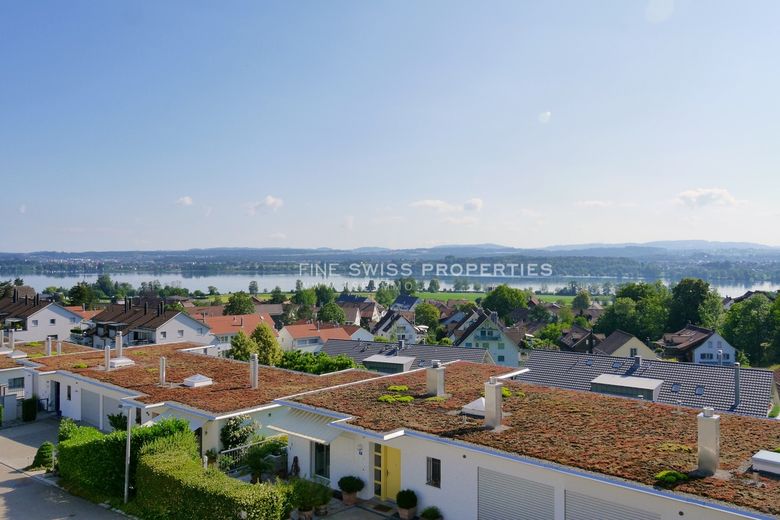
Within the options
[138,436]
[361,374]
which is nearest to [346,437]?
[138,436]

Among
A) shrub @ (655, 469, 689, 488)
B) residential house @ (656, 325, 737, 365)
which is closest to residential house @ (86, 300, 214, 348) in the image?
shrub @ (655, 469, 689, 488)

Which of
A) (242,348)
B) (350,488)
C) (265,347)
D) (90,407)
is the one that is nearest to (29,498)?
(90,407)

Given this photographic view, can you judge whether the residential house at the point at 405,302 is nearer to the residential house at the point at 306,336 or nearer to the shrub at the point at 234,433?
the residential house at the point at 306,336

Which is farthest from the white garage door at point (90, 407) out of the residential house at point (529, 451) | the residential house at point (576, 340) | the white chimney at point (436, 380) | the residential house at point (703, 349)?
the residential house at point (703, 349)

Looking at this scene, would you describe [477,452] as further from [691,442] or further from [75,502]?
[75,502]

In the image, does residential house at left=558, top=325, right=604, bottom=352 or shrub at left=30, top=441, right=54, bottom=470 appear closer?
shrub at left=30, top=441, right=54, bottom=470

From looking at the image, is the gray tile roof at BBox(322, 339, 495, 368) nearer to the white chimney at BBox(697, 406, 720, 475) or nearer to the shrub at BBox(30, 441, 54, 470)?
the shrub at BBox(30, 441, 54, 470)
